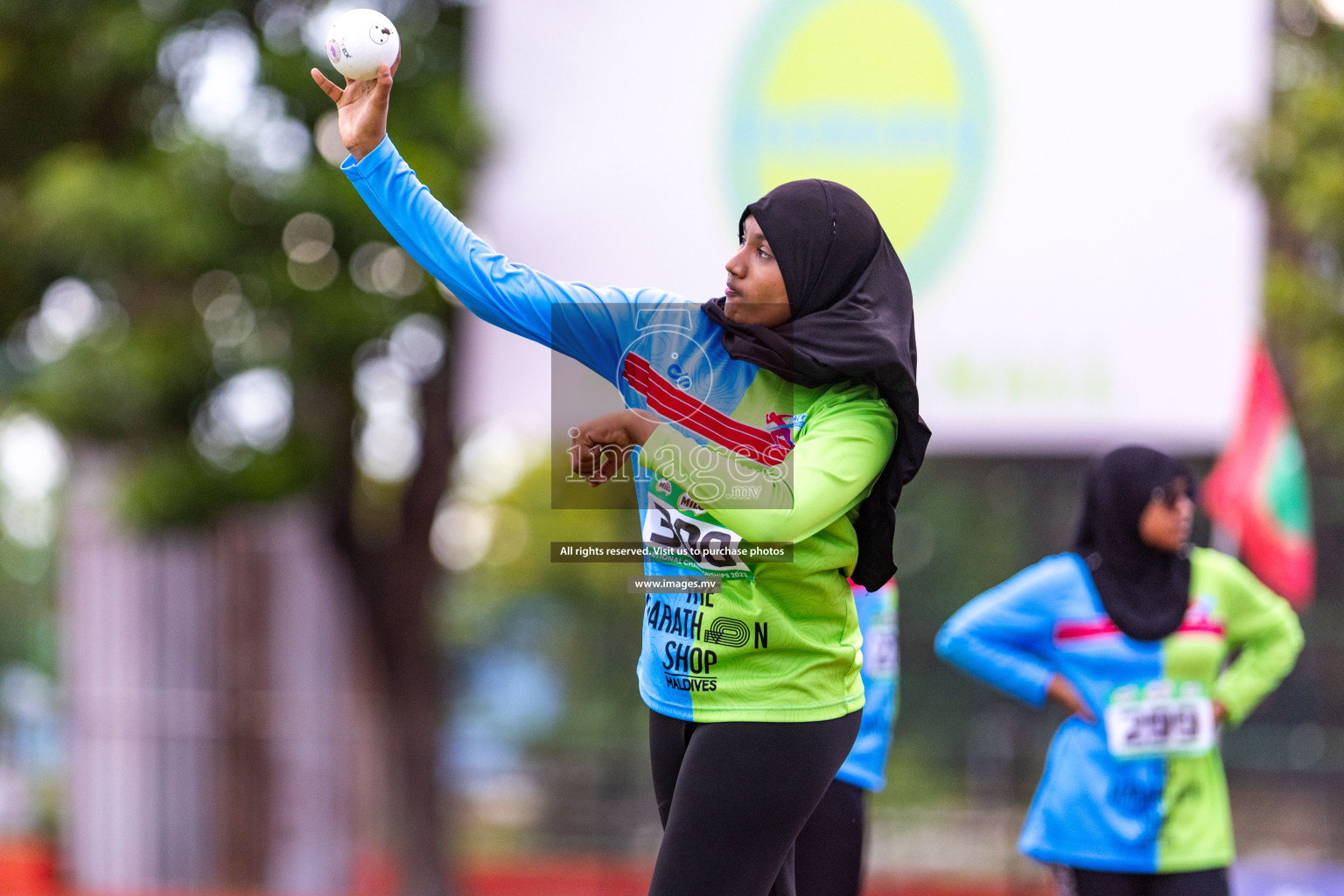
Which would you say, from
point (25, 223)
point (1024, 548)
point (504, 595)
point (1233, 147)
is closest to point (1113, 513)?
point (1233, 147)

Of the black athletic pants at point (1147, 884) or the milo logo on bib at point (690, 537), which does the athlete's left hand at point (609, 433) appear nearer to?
the milo logo on bib at point (690, 537)

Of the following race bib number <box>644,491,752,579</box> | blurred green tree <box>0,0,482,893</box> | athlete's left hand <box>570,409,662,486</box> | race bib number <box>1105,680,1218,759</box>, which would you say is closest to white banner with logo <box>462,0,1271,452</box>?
blurred green tree <box>0,0,482,893</box>

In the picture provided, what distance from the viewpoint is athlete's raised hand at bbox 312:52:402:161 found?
92.4 inches

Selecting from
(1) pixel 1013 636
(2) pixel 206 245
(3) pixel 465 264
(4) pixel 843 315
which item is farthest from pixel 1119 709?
(2) pixel 206 245

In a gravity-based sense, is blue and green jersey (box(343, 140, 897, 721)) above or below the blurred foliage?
below

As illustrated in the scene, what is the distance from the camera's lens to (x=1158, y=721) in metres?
3.73

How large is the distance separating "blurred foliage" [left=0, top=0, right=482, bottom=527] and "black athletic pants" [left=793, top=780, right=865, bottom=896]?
184 inches

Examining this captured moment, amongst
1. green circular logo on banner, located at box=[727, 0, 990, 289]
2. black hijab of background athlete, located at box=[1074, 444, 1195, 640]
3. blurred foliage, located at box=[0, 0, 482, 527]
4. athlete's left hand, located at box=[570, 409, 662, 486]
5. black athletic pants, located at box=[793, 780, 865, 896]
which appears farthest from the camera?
green circular logo on banner, located at box=[727, 0, 990, 289]

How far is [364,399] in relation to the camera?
884cm

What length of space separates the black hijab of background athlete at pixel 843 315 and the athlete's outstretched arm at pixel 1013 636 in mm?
1727

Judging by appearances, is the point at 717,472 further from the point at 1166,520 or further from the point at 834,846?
the point at 1166,520

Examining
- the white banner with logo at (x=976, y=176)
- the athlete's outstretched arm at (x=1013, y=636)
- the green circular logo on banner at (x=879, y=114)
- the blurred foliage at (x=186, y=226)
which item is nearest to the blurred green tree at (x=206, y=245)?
the blurred foliage at (x=186, y=226)

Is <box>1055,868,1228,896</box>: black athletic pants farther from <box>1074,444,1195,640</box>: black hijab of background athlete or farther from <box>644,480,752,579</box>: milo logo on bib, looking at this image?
<box>644,480,752,579</box>: milo logo on bib

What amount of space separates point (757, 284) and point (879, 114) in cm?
636
